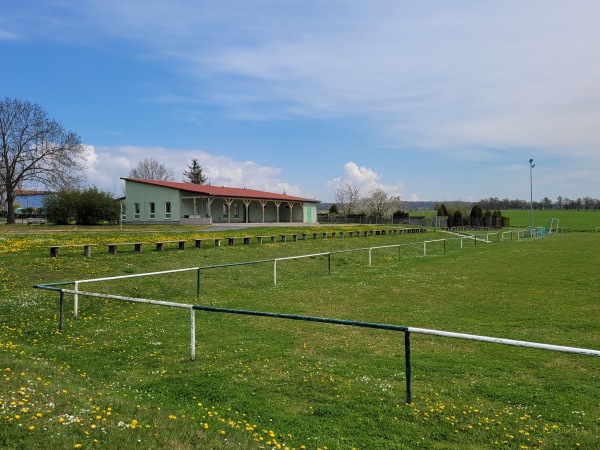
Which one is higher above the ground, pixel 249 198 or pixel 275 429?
pixel 249 198

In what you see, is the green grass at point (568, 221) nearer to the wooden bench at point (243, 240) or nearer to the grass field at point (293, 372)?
the wooden bench at point (243, 240)

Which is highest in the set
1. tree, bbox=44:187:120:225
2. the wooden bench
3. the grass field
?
tree, bbox=44:187:120:225

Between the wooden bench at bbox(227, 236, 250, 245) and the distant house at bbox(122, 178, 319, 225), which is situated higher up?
the distant house at bbox(122, 178, 319, 225)

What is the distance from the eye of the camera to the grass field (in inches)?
196

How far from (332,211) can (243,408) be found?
8847 cm

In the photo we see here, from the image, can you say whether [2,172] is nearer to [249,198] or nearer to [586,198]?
[249,198]

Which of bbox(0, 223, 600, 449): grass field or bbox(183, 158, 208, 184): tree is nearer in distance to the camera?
bbox(0, 223, 600, 449): grass field

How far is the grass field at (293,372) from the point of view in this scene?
4.97 meters

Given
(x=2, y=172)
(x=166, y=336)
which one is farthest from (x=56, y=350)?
(x=2, y=172)

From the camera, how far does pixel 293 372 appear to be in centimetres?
730

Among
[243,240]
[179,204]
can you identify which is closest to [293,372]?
[243,240]

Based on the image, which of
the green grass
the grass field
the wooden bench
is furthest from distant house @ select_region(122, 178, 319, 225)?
the green grass

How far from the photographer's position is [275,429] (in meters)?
5.25

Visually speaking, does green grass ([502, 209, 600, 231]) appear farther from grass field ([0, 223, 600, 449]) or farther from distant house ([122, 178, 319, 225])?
grass field ([0, 223, 600, 449])
